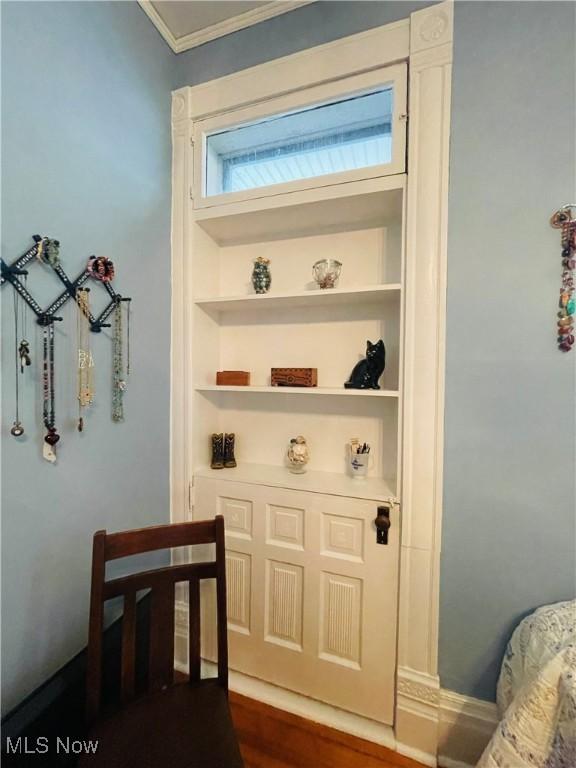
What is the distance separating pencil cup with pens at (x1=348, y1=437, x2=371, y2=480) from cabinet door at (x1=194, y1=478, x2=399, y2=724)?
0.17 metres

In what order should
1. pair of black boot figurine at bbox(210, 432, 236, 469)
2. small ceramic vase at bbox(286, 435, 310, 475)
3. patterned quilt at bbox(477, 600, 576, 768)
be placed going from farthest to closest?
1. pair of black boot figurine at bbox(210, 432, 236, 469)
2. small ceramic vase at bbox(286, 435, 310, 475)
3. patterned quilt at bbox(477, 600, 576, 768)

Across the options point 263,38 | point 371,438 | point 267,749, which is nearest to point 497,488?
point 371,438

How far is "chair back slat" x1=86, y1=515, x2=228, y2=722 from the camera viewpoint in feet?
3.15

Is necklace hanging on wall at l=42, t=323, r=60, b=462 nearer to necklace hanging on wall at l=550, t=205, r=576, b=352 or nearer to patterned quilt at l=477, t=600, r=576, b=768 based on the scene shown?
patterned quilt at l=477, t=600, r=576, b=768

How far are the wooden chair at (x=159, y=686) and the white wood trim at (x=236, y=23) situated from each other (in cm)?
203

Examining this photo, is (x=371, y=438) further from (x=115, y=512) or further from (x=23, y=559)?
(x=23, y=559)

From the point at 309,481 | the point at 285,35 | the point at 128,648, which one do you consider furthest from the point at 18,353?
the point at 285,35

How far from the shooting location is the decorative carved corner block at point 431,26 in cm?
120

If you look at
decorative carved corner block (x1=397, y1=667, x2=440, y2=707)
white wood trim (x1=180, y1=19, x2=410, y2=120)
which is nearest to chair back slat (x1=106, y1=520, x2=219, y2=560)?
decorative carved corner block (x1=397, y1=667, x2=440, y2=707)

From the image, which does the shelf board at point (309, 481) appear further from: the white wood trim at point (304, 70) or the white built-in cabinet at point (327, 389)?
the white wood trim at point (304, 70)

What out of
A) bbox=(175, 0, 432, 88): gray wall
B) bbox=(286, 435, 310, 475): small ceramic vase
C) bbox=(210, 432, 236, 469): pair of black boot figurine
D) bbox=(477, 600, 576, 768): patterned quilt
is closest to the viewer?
bbox=(477, 600, 576, 768): patterned quilt

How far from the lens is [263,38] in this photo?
1449mm

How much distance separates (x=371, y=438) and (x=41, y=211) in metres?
1.47

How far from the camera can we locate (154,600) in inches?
42.4
